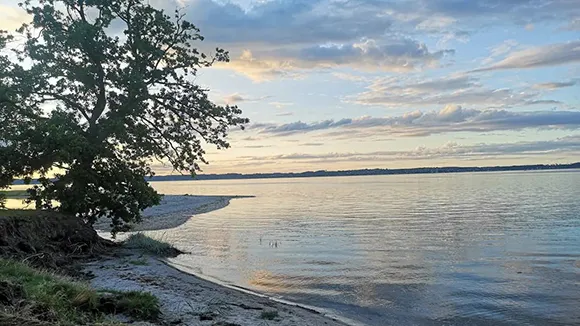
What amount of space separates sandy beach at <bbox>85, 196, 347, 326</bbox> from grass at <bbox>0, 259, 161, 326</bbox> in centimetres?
67

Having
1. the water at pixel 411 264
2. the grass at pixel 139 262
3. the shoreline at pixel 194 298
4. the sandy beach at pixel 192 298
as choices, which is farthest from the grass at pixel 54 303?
the grass at pixel 139 262

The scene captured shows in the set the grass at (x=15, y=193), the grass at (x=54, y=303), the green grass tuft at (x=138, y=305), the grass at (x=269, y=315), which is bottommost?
the grass at (x=269, y=315)

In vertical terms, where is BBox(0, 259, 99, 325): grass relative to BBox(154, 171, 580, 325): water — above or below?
above

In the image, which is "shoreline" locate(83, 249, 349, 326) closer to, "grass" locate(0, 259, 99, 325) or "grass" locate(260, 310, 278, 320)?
"grass" locate(260, 310, 278, 320)

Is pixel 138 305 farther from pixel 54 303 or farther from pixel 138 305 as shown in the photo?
pixel 54 303

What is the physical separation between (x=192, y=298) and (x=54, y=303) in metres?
4.99

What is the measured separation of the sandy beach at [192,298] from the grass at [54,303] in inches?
26.4

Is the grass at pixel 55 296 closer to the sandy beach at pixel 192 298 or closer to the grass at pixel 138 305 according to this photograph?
the grass at pixel 138 305

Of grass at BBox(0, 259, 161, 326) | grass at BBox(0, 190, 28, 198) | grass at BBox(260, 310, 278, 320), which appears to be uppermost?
grass at BBox(0, 190, 28, 198)

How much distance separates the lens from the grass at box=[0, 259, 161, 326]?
672 centimetres

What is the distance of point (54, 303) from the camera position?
7633mm

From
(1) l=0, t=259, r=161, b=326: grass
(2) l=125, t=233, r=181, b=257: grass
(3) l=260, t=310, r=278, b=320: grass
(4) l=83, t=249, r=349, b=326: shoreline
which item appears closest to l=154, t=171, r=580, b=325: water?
(2) l=125, t=233, r=181, b=257: grass

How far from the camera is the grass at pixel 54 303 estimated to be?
672 centimetres

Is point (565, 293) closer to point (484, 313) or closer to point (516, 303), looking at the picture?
point (516, 303)
